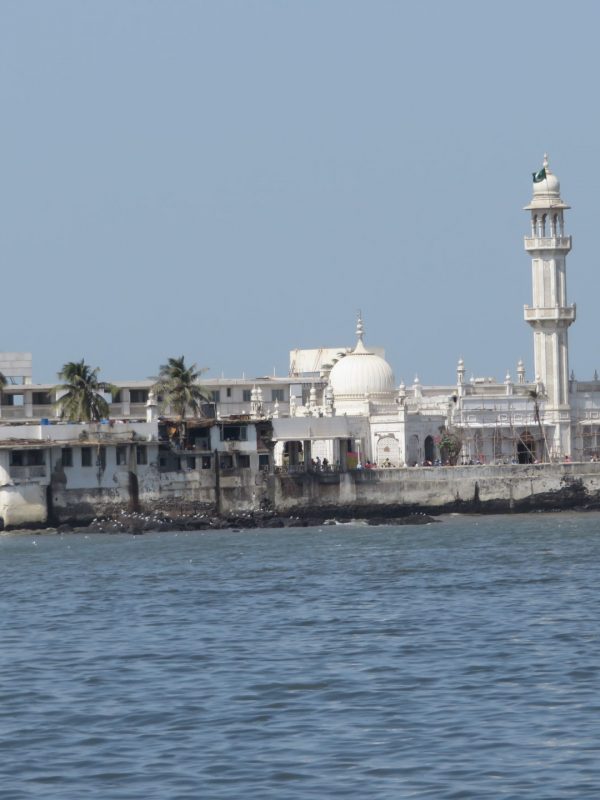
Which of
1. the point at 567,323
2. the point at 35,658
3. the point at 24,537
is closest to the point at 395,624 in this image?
the point at 35,658

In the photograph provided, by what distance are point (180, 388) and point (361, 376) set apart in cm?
1368

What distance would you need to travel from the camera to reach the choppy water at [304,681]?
2934 cm

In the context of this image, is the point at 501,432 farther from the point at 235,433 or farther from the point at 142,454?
the point at 142,454

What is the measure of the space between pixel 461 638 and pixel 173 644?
21.2 ft

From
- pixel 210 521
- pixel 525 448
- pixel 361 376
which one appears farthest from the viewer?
pixel 361 376

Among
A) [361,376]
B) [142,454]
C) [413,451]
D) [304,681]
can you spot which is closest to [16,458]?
[142,454]

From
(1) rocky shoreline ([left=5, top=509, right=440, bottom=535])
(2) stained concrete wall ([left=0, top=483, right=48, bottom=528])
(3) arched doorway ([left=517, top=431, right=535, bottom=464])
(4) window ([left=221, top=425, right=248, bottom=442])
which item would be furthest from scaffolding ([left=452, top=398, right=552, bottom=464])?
(2) stained concrete wall ([left=0, top=483, right=48, bottom=528])

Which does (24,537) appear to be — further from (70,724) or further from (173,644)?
(70,724)

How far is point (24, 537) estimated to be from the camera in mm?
91938

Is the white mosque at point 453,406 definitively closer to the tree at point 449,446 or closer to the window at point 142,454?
the tree at point 449,446

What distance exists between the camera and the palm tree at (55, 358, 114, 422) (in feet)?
324

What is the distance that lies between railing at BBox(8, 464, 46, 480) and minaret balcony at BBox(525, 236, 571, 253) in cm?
3094

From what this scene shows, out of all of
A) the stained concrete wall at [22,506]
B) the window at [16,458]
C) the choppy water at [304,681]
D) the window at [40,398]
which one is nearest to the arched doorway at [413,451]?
the window at [40,398]

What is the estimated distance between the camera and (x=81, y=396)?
324ft
